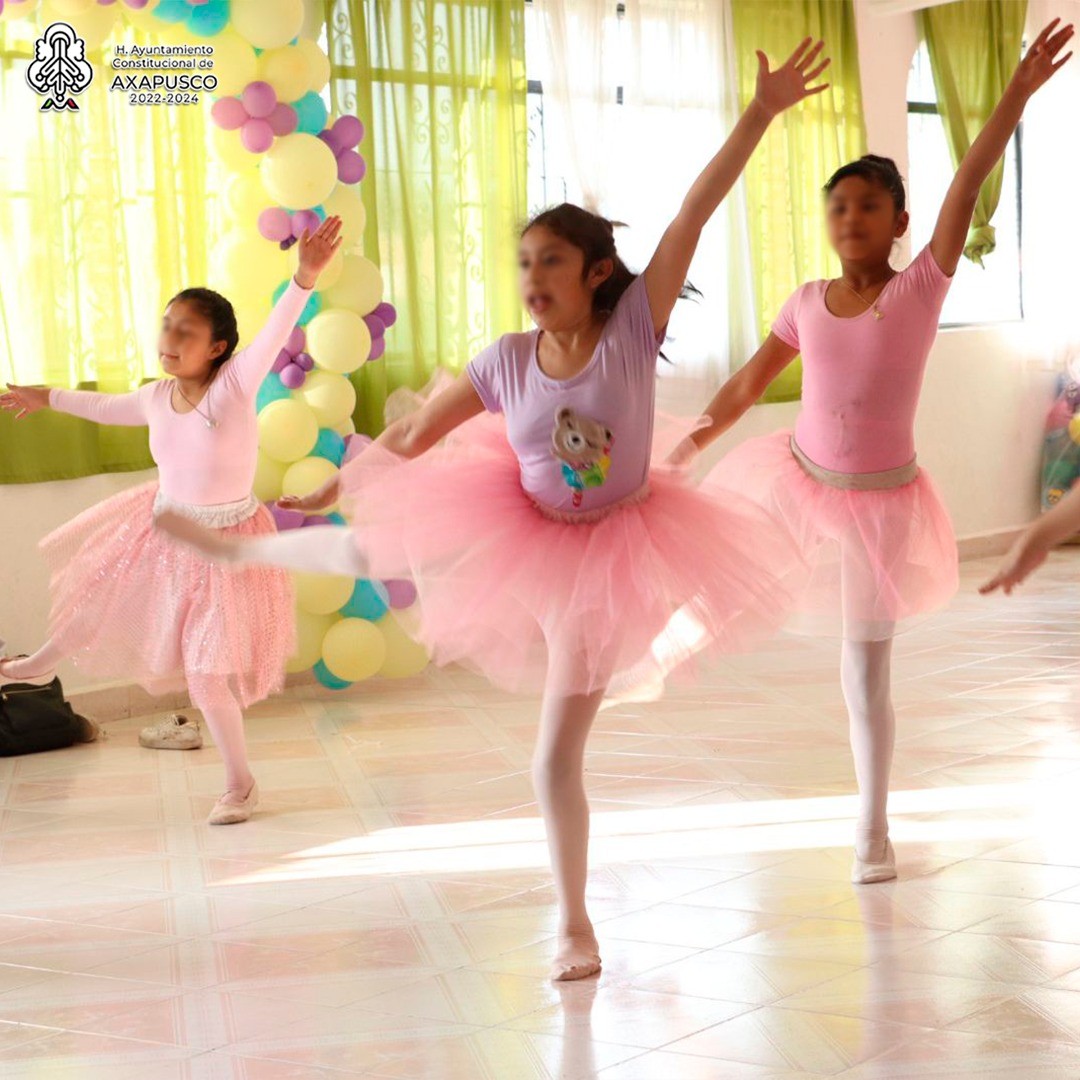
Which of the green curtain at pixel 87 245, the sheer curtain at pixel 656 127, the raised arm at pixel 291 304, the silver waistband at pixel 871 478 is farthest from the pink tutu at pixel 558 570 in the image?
the sheer curtain at pixel 656 127

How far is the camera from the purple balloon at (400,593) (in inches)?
172

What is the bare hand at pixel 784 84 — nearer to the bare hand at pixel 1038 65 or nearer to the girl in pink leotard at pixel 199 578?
the bare hand at pixel 1038 65

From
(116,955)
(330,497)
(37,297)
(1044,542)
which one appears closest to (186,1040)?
(116,955)

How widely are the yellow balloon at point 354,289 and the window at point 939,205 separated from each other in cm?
365

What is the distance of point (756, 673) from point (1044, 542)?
3.33 metres

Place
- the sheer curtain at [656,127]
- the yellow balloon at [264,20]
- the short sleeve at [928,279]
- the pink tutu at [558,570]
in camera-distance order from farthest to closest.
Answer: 1. the sheer curtain at [656,127]
2. the yellow balloon at [264,20]
3. the short sleeve at [928,279]
4. the pink tutu at [558,570]

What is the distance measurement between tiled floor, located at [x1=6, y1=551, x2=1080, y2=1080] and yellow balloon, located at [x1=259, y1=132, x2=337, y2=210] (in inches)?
62.8

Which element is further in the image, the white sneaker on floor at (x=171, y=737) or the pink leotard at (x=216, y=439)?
the white sneaker on floor at (x=171, y=737)

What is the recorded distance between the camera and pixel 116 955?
2.88 m

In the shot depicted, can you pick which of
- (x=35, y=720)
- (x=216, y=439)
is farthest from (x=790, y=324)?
(x=35, y=720)

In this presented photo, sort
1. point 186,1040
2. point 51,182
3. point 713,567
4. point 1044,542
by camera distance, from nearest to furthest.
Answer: point 1044,542 → point 186,1040 → point 713,567 → point 51,182

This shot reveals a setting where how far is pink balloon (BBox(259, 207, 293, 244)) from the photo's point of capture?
4688mm

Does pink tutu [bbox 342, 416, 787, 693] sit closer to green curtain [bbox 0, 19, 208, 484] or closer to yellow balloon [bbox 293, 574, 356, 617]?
yellow balloon [bbox 293, 574, 356, 617]

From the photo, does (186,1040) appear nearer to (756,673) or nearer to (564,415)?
(564,415)
